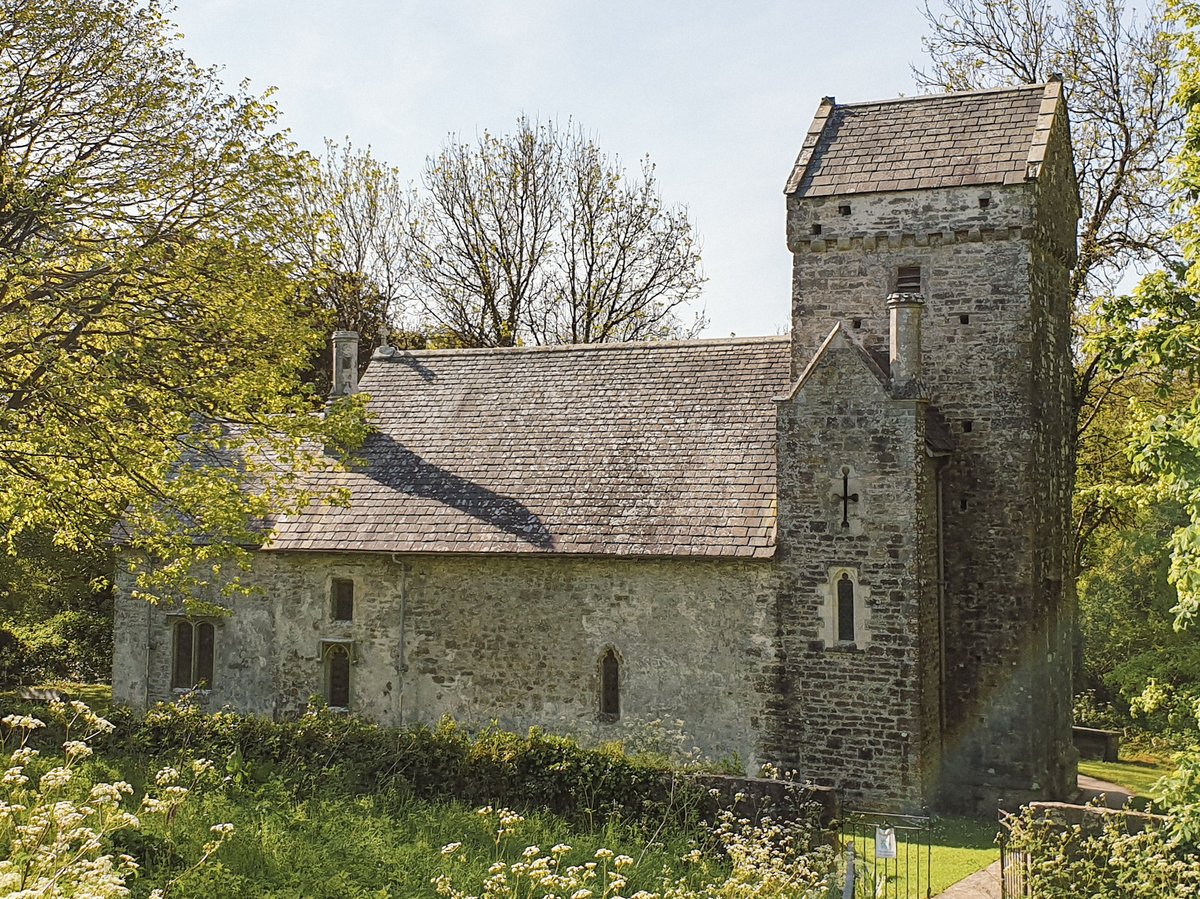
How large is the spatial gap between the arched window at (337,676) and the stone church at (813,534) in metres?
0.05

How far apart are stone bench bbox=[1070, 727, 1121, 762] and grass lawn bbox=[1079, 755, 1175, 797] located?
0.30m

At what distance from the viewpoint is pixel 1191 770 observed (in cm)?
1068

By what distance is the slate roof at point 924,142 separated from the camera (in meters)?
18.7

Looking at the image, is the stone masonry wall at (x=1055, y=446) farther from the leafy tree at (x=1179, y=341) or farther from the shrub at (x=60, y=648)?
the shrub at (x=60, y=648)

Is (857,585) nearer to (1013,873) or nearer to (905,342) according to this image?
(905,342)

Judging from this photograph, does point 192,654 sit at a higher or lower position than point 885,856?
higher

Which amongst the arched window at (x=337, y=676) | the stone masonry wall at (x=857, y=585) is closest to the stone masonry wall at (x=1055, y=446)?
the stone masonry wall at (x=857, y=585)

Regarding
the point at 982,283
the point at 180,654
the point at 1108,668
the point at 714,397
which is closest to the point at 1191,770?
the point at 982,283

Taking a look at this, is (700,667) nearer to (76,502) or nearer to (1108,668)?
(76,502)

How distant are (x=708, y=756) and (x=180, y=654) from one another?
1045cm

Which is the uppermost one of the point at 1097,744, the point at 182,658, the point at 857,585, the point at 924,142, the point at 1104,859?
the point at 924,142

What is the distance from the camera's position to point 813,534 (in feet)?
58.0

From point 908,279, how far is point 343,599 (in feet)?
36.8

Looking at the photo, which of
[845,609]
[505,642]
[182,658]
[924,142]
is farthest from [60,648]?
[924,142]
